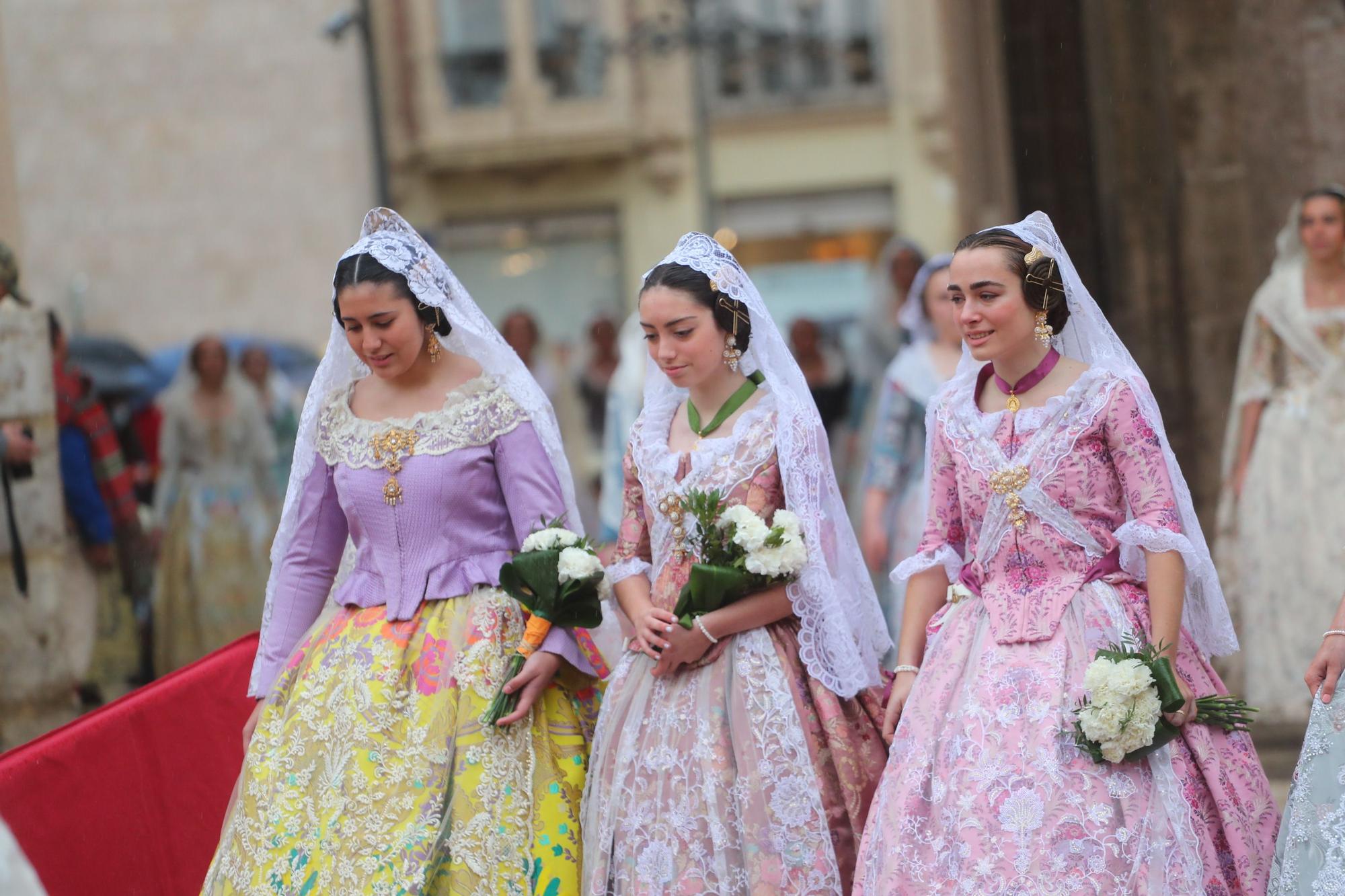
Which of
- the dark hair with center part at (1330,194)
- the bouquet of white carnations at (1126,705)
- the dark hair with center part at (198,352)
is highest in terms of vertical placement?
the dark hair with center part at (1330,194)

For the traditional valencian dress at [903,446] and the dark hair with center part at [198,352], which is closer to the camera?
the traditional valencian dress at [903,446]

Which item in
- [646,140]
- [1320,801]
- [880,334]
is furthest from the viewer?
[646,140]

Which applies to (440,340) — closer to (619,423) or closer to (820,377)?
(619,423)

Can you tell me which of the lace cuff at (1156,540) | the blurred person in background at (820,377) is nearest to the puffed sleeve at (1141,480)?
the lace cuff at (1156,540)

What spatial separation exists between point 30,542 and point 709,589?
4.62 m

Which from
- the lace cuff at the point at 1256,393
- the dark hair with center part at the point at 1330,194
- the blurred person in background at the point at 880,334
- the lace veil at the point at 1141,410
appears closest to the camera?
the lace veil at the point at 1141,410

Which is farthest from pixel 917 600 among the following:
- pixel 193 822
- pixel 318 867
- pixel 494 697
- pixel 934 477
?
pixel 193 822

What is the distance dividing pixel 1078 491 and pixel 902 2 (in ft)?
63.8

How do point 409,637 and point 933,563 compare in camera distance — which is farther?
point 409,637

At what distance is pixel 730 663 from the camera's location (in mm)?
4461

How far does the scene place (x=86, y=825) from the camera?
504 centimetres

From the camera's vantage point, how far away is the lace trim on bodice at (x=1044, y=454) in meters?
4.18

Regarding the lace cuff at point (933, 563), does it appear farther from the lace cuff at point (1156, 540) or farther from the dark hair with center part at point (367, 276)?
the dark hair with center part at point (367, 276)
